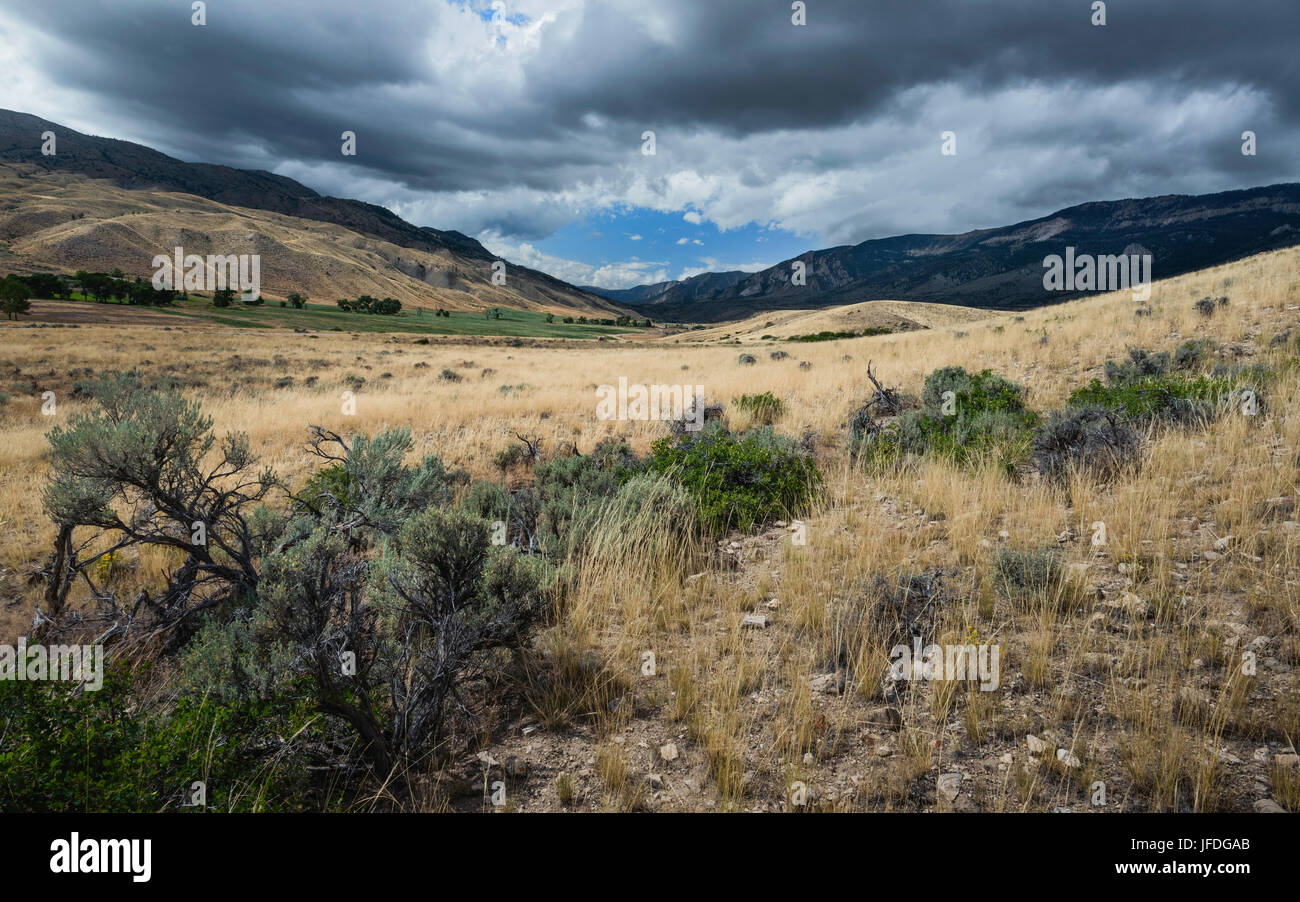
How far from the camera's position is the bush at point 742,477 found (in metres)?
5.93

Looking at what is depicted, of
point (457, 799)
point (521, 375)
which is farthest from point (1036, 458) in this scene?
point (521, 375)

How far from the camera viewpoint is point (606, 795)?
2.63 meters

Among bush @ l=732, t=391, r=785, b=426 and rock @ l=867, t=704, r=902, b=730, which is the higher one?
bush @ l=732, t=391, r=785, b=426

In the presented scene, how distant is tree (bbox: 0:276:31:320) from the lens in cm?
4491

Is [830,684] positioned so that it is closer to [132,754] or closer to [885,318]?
[132,754]

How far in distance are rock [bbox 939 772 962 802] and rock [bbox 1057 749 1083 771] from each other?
477 millimetres

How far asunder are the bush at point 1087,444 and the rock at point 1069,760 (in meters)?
3.91

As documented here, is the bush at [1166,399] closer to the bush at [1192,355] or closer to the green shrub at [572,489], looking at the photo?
the bush at [1192,355]

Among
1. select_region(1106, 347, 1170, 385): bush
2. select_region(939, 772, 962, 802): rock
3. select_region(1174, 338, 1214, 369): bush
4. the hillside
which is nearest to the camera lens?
select_region(939, 772, 962, 802): rock

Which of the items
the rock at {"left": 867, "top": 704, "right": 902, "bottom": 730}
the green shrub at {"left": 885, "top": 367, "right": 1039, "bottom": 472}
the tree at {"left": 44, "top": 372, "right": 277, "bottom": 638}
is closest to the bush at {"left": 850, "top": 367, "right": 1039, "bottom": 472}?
the green shrub at {"left": 885, "top": 367, "right": 1039, "bottom": 472}

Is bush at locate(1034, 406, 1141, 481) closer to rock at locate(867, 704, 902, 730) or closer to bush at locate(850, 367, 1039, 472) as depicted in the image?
bush at locate(850, 367, 1039, 472)

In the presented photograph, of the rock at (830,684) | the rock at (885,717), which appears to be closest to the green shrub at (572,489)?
the rock at (830,684)
